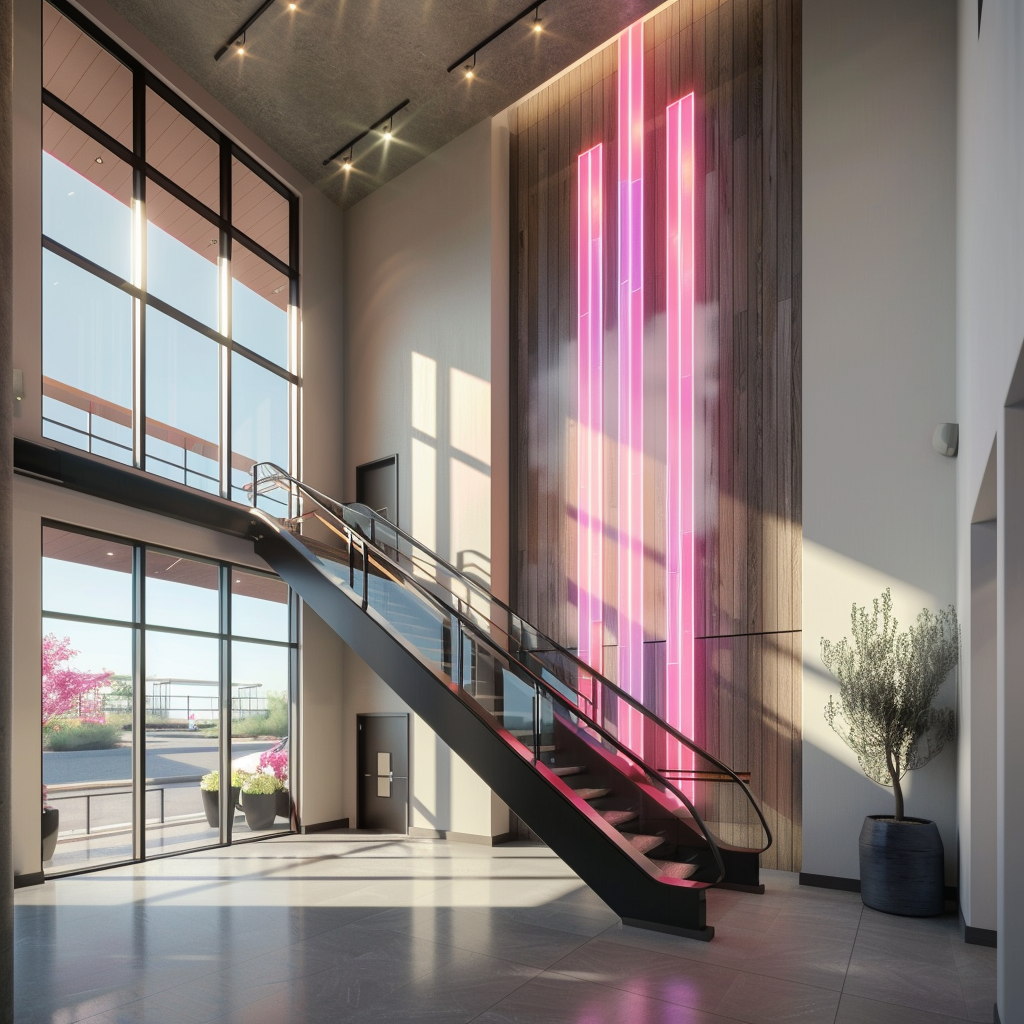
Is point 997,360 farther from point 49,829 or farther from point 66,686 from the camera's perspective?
point 49,829

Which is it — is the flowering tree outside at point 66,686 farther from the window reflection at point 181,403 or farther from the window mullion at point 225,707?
the window reflection at point 181,403

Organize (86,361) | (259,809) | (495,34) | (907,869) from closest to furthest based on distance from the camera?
(907,869), (86,361), (495,34), (259,809)

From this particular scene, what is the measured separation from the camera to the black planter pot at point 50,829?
28.4 feet

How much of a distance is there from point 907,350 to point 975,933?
4.90 m

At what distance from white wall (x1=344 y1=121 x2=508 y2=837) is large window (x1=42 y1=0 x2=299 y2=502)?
122 centimetres

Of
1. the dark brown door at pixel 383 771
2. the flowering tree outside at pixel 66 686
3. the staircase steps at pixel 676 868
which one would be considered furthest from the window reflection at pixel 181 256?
the staircase steps at pixel 676 868

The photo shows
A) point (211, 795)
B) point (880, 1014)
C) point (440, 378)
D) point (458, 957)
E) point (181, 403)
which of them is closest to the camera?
point (880, 1014)

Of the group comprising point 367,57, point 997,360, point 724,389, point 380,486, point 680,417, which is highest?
point 367,57

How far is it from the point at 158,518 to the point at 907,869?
831 centimetres

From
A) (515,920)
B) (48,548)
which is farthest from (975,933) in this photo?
(48,548)

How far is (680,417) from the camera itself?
387 inches

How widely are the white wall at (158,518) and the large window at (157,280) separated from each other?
0.22 meters

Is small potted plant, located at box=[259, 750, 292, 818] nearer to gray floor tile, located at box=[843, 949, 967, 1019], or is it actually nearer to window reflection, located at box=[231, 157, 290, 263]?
window reflection, located at box=[231, 157, 290, 263]

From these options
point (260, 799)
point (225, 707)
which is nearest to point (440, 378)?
point (225, 707)
